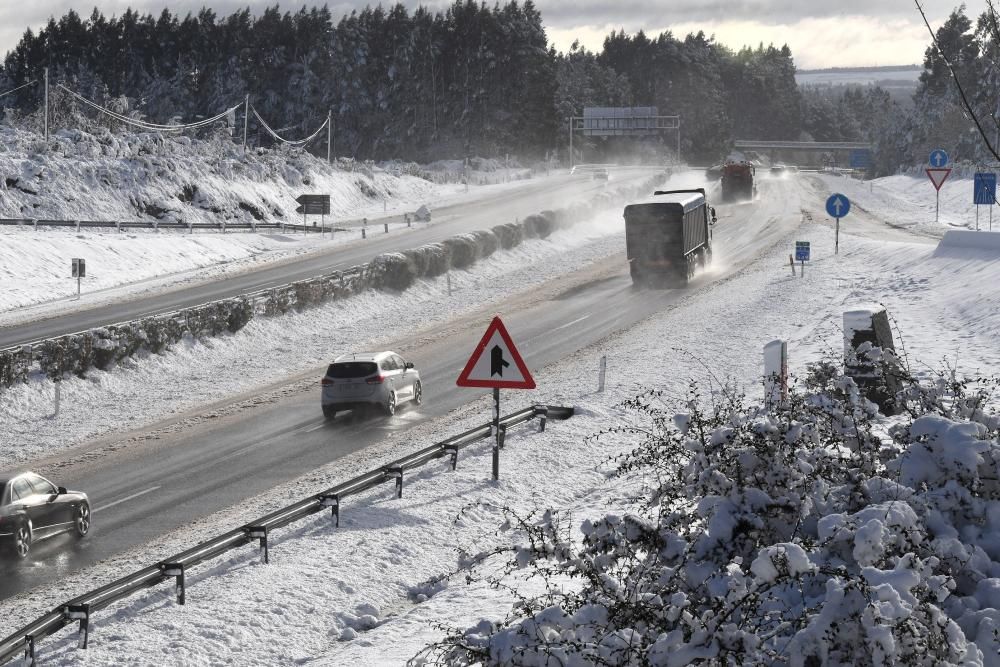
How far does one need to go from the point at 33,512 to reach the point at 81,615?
5196 millimetres

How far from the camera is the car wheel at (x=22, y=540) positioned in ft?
55.4

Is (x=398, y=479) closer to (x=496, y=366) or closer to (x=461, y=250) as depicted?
(x=496, y=366)

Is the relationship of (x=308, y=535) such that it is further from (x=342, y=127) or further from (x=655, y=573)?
(x=342, y=127)

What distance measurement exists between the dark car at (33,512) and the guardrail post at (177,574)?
3972 millimetres

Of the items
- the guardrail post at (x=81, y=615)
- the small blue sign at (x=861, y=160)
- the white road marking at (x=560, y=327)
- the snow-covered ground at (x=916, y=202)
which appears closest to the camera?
the guardrail post at (x=81, y=615)

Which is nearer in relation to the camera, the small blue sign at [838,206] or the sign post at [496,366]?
the sign post at [496,366]

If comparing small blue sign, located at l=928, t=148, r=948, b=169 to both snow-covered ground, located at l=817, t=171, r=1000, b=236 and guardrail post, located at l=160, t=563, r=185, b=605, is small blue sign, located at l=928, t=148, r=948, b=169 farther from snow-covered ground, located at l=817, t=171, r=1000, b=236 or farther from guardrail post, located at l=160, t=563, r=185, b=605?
guardrail post, located at l=160, t=563, r=185, b=605

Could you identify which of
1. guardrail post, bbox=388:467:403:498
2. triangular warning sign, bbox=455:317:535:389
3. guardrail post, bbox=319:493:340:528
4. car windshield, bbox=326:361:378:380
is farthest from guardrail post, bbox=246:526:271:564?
car windshield, bbox=326:361:378:380

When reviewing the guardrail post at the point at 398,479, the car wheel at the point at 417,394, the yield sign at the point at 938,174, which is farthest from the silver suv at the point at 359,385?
the yield sign at the point at 938,174

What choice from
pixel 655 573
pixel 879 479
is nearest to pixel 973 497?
pixel 879 479

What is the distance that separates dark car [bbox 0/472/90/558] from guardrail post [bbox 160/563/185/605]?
13.0ft

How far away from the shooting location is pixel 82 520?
18375 millimetres

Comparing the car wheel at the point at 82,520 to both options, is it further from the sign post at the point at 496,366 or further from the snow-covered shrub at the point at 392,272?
the snow-covered shrub at the point at 392,272

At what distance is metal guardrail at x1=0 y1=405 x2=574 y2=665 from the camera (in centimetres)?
1236
